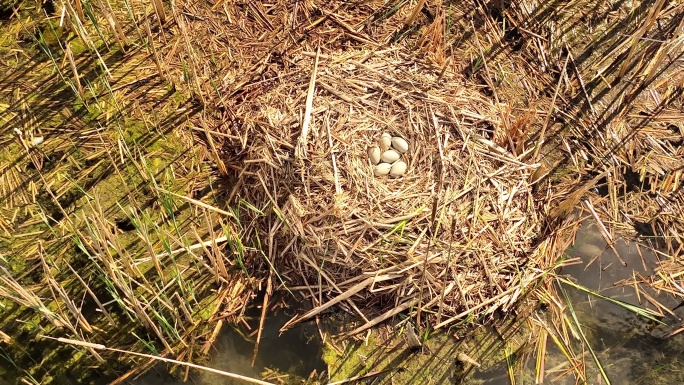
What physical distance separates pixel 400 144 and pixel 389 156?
0.21ft

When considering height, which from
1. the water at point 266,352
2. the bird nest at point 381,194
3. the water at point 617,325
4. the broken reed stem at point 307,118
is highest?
the broken reed stem at point 307,118

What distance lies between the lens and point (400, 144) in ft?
6.79

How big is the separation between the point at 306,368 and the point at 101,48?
1.56 m

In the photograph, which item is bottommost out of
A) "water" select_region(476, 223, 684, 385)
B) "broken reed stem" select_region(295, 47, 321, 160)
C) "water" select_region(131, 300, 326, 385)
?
"water" select_region(476, 223, 684, 385)

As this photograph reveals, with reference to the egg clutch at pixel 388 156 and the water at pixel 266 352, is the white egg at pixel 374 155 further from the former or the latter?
the water at pixel 266 352

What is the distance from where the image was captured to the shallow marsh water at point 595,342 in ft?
6.15

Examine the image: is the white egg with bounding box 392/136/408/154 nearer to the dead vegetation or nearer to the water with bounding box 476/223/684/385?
the dead vegetation

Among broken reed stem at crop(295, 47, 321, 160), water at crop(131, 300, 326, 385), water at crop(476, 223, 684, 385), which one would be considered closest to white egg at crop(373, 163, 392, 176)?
broken reed stem at crop(295, 47, 321, 160)

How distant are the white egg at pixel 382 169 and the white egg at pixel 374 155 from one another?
0.08 feet

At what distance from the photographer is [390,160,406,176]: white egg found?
2.04 m

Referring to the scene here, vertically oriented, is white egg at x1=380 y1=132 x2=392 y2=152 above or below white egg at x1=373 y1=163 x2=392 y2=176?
above

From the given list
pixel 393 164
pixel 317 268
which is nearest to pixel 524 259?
pixel 393 164

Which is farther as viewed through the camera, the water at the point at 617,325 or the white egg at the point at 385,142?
the white egg at the point at 385,142

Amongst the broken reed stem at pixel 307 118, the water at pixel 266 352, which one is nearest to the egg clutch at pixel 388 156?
the broken reed stem at pixel 307 118
